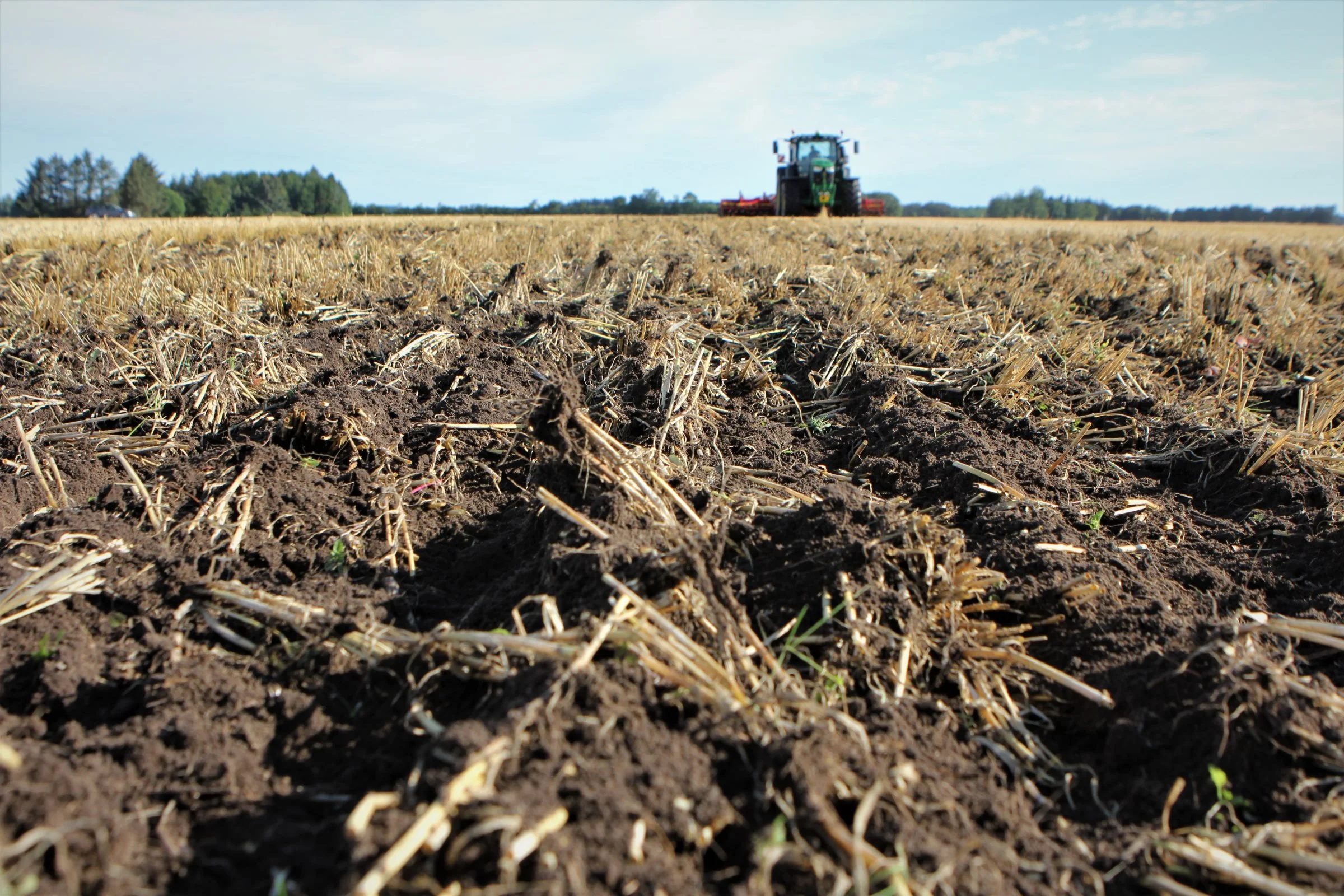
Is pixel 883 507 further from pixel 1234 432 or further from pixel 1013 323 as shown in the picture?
pixel 1013 323

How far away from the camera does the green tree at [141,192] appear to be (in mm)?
70875

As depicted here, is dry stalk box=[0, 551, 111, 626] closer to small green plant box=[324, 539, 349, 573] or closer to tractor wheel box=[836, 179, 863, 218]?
small green plant box=[324, 539, 349, 573]

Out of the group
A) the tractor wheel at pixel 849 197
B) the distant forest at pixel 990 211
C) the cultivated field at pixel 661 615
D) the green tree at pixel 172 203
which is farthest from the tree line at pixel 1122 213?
the green tree at pixel 172 203

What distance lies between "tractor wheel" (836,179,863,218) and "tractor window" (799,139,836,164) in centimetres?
114

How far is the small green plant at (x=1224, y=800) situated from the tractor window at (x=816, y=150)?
96.1 ft

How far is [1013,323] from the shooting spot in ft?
19.2

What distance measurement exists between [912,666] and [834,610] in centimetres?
28

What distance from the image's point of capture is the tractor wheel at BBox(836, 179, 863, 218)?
2848cm

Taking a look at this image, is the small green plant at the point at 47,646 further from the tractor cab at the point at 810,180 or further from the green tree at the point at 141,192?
the green tree at the point at 141,192

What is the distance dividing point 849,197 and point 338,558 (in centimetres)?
2894

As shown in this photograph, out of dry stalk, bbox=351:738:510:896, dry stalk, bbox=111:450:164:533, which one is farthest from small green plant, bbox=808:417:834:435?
dry stalk, bbox=111:450:164:533

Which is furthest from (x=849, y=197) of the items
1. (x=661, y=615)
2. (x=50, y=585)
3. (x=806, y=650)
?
(x=50, y=585)

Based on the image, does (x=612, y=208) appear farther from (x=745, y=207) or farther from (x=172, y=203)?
(x=172, y=203)

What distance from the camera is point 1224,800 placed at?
173 cm
